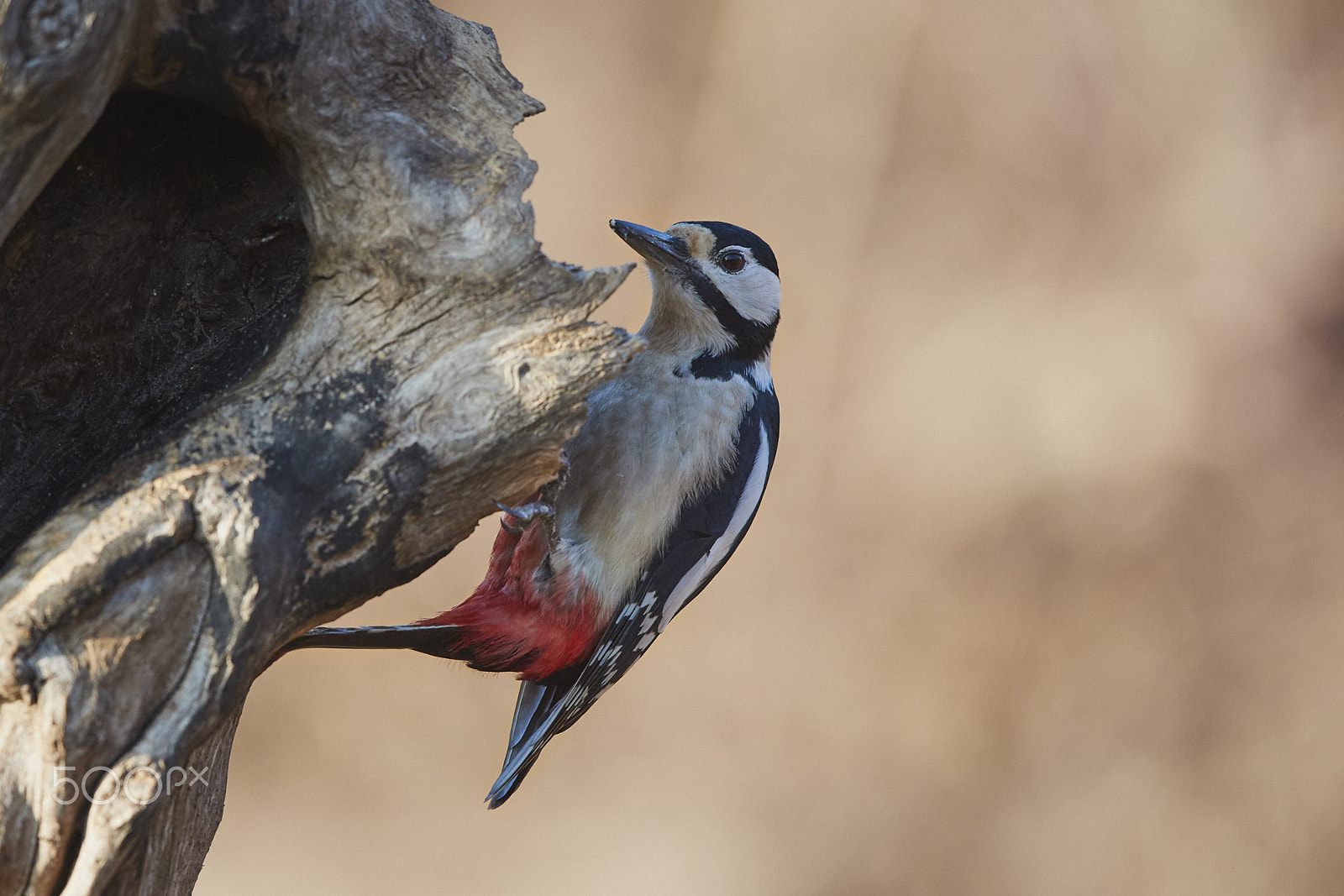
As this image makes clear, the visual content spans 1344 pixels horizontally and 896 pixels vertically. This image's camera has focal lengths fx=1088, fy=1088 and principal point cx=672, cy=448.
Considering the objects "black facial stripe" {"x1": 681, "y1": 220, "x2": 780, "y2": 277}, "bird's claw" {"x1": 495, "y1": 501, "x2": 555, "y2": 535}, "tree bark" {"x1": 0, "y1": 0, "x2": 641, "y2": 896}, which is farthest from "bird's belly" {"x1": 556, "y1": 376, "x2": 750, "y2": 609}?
"tree bark" {"x1": 0, "y1": 0, "x2": 641, "y2": 896}

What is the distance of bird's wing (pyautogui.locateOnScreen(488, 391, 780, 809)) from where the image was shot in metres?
1.67

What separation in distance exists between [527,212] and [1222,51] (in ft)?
9.42

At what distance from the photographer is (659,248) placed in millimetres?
1695

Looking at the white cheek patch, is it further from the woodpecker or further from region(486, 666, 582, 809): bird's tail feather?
region(486, 666, 582, 809): bird's tail feather

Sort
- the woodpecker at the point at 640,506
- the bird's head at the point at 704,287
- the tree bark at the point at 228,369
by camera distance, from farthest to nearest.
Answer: the bird's head at the point at 704,287
the woodpecker at the point at 640,506
the tree bark at the point at 228,369

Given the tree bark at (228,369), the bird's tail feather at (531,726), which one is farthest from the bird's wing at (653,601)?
the tree bark at (228,369)

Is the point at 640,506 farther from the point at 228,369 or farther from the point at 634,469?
the point at 228,369

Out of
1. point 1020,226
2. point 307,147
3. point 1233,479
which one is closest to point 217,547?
point 307,147

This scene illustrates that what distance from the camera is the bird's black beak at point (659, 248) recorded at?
1676 mm

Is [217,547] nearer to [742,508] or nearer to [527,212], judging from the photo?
[527,212]

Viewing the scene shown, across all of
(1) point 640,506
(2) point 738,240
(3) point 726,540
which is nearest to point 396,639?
(1) point 640,506

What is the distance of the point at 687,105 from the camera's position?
338 centimetres

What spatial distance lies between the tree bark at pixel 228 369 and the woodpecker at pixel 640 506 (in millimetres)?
379

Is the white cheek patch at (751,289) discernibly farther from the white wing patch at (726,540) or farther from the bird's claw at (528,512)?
the bird's claw at (528,512)
